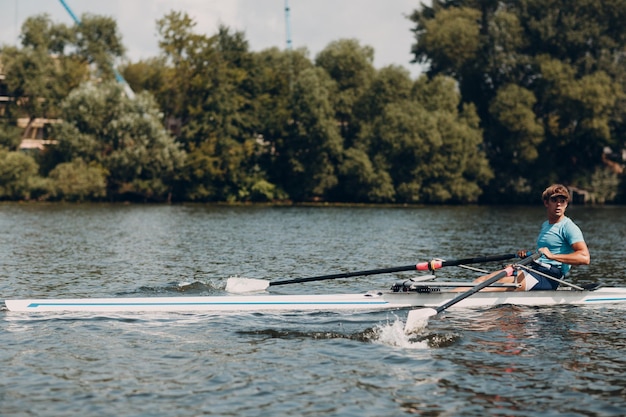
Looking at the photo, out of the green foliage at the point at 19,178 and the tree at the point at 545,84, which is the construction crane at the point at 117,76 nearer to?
the green foliage at the point at 19,178

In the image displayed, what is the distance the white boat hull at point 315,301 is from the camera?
15109mm

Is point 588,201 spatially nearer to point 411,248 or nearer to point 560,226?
point 411,248

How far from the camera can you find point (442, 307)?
14.3 meters

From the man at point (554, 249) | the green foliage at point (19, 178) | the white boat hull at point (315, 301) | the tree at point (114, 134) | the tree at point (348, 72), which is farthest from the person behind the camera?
the tree at point (348, 72)

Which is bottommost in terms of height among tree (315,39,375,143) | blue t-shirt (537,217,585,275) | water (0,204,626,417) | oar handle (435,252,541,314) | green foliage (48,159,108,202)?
water (0,204,626,417)

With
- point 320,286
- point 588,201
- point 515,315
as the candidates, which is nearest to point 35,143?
point 588,201

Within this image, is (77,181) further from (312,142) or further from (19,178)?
(312,142)

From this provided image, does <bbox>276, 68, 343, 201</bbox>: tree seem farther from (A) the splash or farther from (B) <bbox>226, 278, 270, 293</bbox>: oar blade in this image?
(A) the splash

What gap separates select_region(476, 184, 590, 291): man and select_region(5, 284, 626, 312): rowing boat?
0.74 feet

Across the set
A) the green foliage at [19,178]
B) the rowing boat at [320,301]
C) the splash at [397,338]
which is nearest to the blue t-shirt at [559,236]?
the rowing boat at [320,301]

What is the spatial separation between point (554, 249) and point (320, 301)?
4353 mm

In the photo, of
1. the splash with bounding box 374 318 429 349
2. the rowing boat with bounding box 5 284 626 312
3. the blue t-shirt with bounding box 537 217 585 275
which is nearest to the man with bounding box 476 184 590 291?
the blue t-shirt with bounding box 537 217 585 275

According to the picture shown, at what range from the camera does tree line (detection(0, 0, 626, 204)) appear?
6919cm

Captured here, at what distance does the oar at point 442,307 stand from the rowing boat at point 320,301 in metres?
0.80
